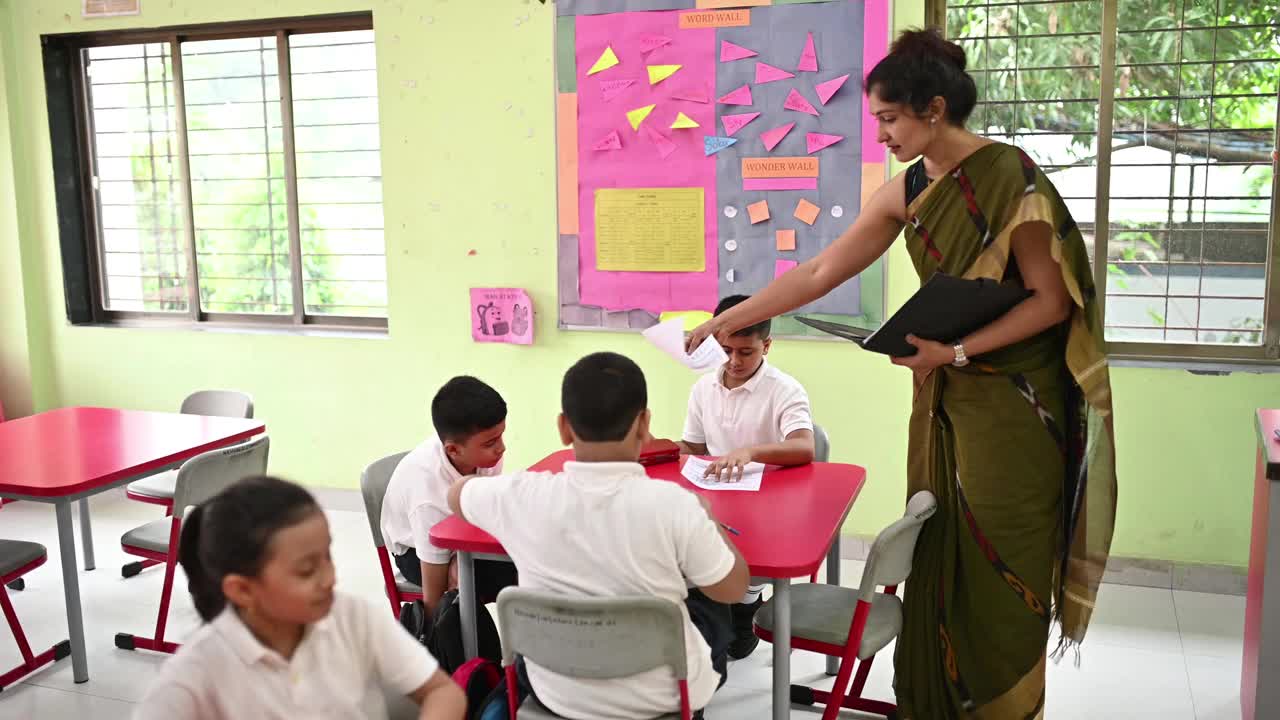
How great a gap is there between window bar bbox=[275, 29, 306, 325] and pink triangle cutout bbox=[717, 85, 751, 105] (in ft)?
6.43

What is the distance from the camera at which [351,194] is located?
4633 millimetres

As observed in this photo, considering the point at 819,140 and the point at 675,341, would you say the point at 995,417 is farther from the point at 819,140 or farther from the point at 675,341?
the point at 819,140

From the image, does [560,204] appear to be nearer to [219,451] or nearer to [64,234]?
[219,451]

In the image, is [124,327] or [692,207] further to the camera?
[124,327]

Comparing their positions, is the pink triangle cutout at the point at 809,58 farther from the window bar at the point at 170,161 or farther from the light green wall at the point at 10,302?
the light green wall at the point at 10,302

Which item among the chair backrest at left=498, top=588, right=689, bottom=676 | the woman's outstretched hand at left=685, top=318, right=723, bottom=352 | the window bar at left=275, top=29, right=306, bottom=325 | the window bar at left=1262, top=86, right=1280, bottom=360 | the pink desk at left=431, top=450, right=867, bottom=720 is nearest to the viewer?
the chair backrest at left=498, top=588, right=689, bottom=676

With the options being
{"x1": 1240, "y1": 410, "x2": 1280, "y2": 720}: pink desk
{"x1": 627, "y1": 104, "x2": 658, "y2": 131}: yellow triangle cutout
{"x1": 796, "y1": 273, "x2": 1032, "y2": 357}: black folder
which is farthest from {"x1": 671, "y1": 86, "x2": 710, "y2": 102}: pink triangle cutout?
{"x1": 1240, "y1": 410, "x2": 1280, "y2": 720}: pink desk

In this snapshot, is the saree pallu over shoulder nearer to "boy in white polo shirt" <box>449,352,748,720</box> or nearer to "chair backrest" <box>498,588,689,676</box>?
"boy in white polo shirt" <box>449,352,748,720</box>

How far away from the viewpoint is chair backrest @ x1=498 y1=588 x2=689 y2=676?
1667mm

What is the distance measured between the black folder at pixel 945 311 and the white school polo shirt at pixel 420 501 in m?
0.91

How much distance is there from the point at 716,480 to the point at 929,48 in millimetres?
1095

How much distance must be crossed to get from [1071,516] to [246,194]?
3.85 metres

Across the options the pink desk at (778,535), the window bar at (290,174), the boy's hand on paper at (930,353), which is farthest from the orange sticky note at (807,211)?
the window bar at (290,174)

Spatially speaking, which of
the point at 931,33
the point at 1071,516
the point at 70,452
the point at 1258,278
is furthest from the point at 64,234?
the point at 1258,278
